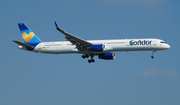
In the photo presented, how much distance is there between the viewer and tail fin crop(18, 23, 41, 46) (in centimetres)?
6922

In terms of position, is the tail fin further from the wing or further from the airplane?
the wing

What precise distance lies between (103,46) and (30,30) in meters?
19.0

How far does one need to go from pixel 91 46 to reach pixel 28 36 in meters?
15.8

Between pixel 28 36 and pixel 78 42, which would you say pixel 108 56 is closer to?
pixel 78 42

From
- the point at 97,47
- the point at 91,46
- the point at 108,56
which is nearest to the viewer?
the point at 97,47

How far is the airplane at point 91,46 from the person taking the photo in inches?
2438

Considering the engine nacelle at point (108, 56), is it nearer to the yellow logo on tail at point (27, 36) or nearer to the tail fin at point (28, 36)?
the tail fin at point (28, 36)

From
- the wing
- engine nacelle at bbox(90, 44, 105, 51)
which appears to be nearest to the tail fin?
the wing

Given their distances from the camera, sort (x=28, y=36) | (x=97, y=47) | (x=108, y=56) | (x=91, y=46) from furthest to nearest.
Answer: (x=28, y=36)
(x=108, y=56)
(x=91, y=46)
(x=97, y=47)

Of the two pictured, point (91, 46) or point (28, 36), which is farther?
point (28, 36)

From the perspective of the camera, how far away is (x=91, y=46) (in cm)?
6306

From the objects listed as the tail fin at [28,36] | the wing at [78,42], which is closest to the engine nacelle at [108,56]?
the wing at [78,42]

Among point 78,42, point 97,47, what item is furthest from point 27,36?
point 97,47

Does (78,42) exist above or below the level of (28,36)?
below
